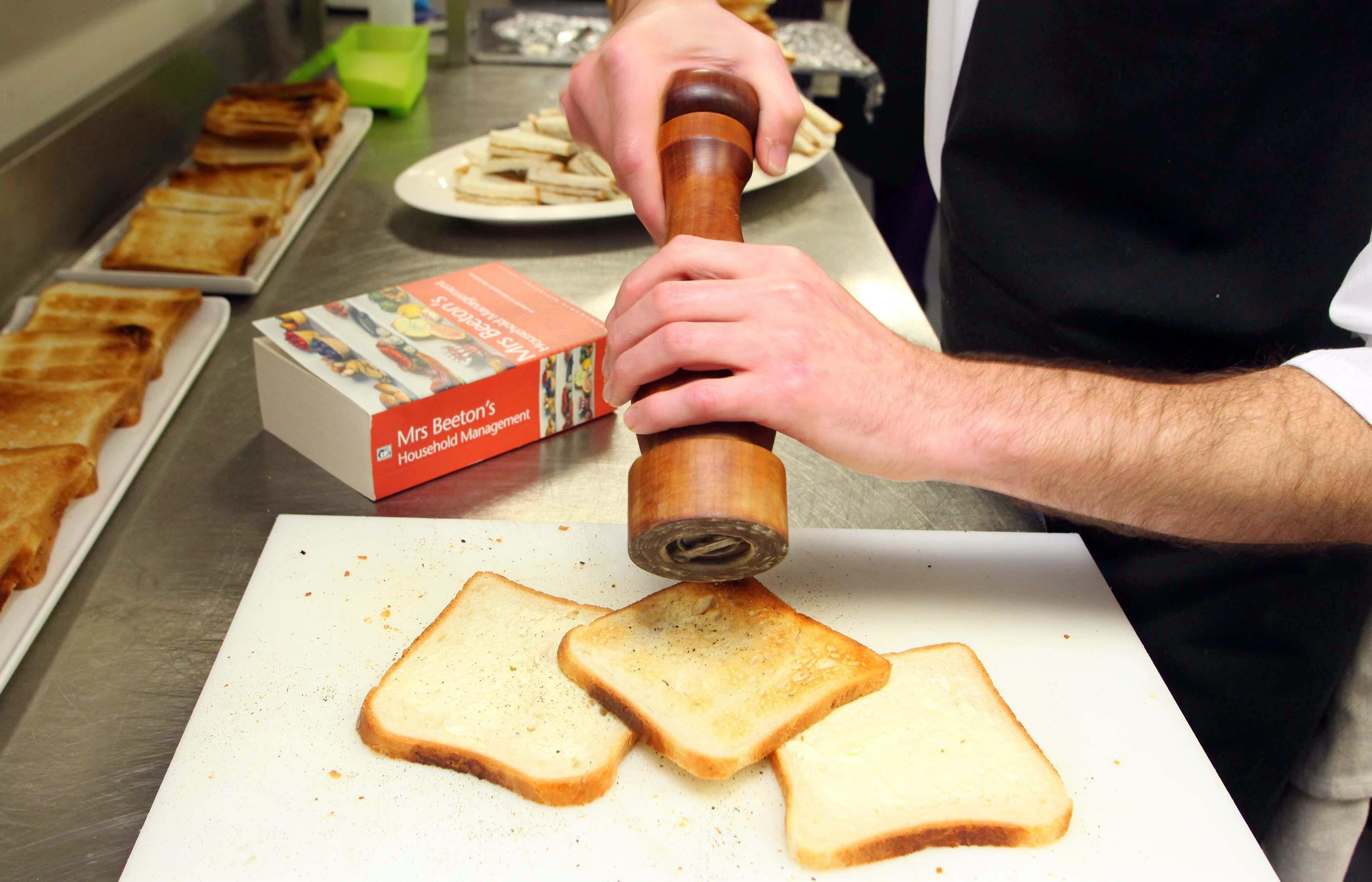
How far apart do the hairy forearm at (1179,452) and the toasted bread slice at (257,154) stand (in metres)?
1.82

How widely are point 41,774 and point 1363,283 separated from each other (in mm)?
1471

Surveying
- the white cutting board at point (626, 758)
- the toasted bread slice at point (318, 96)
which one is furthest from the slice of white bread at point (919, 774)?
the toasted bread slice at point (318, 96)

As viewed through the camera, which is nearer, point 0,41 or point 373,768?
point 373,768

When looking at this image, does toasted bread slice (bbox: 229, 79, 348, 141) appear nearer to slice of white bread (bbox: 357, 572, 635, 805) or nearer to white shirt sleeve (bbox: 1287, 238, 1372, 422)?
slice of white bread (bbox: 357, 572, 635, 805)

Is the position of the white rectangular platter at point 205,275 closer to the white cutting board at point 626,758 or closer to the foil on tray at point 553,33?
the white cutting board at point 626,758

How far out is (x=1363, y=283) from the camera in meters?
1.14

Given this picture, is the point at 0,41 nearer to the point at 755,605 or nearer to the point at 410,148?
the point at 410,148

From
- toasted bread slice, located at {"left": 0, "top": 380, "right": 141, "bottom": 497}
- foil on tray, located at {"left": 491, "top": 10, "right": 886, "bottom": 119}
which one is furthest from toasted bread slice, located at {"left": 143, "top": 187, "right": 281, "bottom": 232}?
foil on tray, located at {"left": 491, "top": 10, "right": 886, "bottom": 119}

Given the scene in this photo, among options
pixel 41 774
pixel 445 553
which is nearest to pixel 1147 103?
pixel 445 553

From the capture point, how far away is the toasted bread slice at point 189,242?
1980 mm

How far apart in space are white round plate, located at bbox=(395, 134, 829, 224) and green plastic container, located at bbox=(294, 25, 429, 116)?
1.80 ft

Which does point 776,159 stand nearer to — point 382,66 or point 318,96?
point 318,96

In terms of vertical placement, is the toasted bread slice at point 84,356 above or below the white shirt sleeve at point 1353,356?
below

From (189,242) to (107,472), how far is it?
0.77 m
